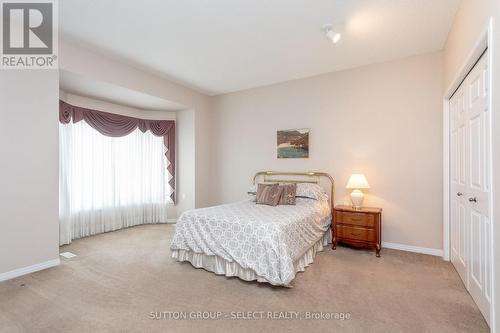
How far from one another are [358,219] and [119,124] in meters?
4.69

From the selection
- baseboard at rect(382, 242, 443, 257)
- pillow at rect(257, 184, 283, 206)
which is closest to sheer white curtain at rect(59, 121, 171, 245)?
pillow at rect(257, 184, 283, 206)

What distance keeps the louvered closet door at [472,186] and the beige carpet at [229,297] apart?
0.82 ft

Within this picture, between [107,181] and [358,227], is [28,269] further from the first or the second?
[358,227]

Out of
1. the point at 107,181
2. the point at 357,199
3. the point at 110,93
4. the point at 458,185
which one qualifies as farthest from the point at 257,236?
the point at 107,181

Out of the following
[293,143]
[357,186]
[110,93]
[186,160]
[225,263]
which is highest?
[110,93]

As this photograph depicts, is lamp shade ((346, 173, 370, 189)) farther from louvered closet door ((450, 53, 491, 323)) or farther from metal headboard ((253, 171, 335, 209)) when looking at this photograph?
louvered closet door ((450, 53, 491, 323))

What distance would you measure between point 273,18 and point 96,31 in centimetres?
216

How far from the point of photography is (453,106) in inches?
123

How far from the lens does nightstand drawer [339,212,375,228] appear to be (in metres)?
3.54

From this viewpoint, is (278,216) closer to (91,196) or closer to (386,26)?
(386,26)

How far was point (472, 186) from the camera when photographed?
2324 mm

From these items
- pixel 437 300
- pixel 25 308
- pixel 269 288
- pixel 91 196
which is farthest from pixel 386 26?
pixel 91 196
